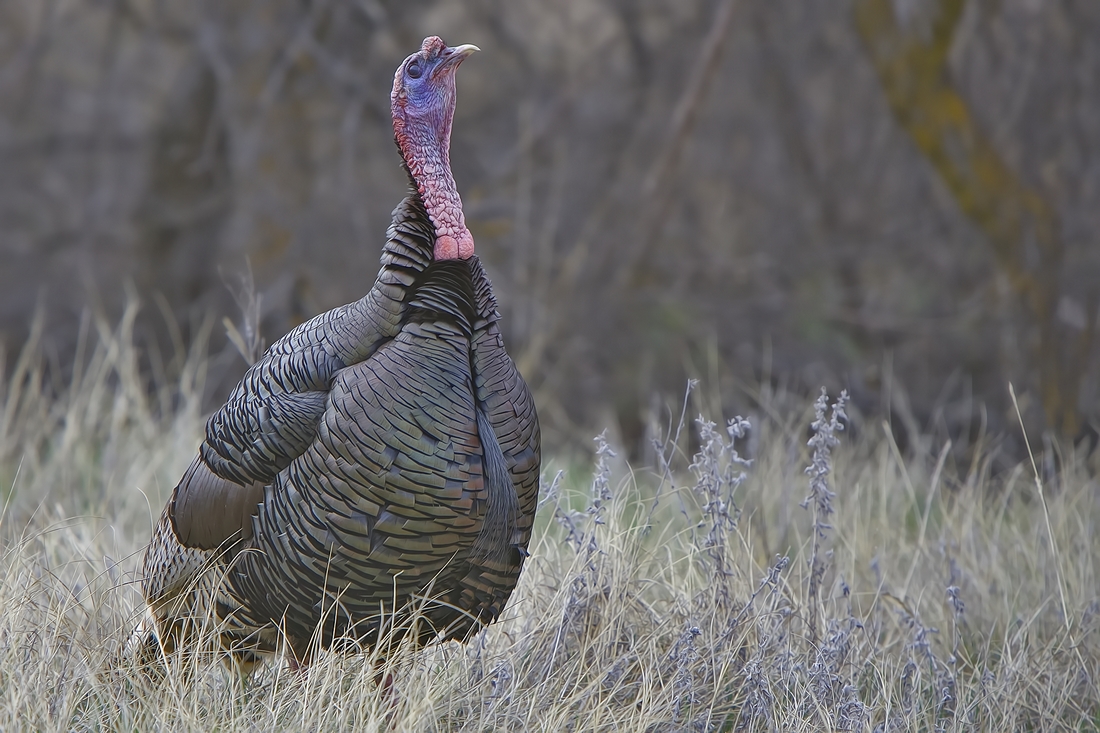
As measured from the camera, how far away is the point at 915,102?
15.5 ft

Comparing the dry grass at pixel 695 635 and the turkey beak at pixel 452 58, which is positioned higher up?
the turkey beak at pixel 452 58

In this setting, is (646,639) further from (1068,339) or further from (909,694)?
(1068,339)

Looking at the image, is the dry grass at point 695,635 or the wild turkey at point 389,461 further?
the dry grass at point 695,635

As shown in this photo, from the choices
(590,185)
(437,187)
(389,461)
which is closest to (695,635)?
(389,461)

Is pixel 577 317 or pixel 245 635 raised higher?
pixel 245 635

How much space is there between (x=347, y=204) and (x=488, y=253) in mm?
947

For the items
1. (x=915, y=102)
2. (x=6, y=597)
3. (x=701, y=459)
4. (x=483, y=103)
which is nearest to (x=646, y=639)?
(x=701, y=459)

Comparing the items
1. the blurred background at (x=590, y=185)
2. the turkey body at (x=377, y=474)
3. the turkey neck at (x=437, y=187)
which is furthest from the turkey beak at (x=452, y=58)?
the blurred background at (x=590, y=185)

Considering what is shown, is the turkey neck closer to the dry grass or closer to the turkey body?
the turkey body

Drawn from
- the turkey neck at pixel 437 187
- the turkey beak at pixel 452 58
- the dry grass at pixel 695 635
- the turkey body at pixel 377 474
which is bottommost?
the dry grass at pixel 695 635

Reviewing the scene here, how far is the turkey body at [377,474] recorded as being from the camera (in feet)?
7.32

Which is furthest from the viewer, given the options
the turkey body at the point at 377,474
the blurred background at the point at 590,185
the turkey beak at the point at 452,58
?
the blurred background at the point at 590,185

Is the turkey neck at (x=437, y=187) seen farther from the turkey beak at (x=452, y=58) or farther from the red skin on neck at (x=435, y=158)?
the turkey beak at (x=452, y=58)

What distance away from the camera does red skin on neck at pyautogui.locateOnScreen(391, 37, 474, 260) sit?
7.82ft
